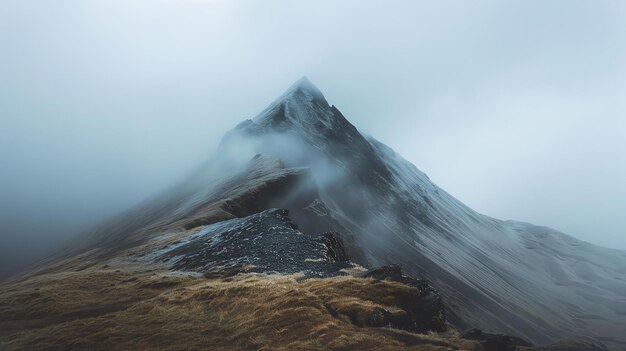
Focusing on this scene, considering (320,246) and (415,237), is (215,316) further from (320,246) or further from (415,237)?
(415,237)

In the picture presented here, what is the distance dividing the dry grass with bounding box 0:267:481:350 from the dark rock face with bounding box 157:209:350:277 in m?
3.20

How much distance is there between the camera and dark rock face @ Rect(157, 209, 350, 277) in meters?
34.1

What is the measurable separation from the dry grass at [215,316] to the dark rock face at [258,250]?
320cm

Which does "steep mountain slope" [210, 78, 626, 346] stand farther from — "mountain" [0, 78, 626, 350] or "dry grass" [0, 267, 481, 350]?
"dry grass" [0, 267, 481, 350]

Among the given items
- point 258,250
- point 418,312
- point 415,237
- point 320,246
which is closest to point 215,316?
point 418,312

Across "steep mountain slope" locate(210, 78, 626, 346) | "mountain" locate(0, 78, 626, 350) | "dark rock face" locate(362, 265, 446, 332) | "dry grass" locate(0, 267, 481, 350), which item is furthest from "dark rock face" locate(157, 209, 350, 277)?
"steep mountain slope" locate(210, 78, 626, 346)

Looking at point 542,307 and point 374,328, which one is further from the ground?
point 374,328

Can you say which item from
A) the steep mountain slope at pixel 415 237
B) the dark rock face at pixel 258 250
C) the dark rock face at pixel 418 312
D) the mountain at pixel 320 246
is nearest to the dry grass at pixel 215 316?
the mountain at pixel 320 246

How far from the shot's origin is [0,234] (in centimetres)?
17288

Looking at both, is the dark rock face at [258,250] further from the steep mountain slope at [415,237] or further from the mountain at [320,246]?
the steep mountain slope at [415,237]

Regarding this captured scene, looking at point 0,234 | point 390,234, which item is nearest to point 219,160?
point 390,234

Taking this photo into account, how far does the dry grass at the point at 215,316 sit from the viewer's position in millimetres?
19844

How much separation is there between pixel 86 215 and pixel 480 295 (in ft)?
586

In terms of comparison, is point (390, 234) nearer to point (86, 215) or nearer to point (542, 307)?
point (542, 307)
